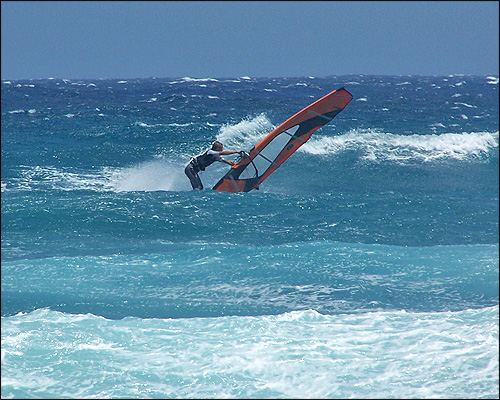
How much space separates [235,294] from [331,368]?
7.21 ft

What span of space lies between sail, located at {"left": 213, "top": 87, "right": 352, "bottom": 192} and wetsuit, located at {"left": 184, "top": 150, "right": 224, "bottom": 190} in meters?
0.48

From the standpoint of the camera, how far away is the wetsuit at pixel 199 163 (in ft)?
40.5

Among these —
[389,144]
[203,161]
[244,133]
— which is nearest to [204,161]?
[203,161]

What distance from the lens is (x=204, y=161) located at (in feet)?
41.5

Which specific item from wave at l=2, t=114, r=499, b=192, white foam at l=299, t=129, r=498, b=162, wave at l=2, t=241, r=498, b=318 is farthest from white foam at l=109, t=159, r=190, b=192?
white foam at l=299, t=129, r=498, b=162

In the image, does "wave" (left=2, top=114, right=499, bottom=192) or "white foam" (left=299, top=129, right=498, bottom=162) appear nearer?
"wave" (left=2, top=114, right=499, bottom=192)

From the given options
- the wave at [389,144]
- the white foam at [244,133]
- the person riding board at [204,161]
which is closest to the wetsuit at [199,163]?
the person riding board at [204,161]

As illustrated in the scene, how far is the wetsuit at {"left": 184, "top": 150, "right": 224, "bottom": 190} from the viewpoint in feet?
40.5

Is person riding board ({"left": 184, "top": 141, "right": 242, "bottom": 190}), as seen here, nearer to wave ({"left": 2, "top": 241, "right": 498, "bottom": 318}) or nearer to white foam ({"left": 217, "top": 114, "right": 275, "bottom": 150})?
wave ({"left": 2, "top": 241, "right": 498, "bottom": 318})

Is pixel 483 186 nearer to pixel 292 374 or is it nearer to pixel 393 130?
pixel 393 130

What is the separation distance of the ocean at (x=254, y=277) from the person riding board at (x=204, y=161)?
0.43 m

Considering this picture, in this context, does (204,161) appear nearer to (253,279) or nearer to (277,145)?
(277,145)

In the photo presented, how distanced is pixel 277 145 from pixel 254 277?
5.99 m

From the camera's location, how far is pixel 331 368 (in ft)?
18.1
